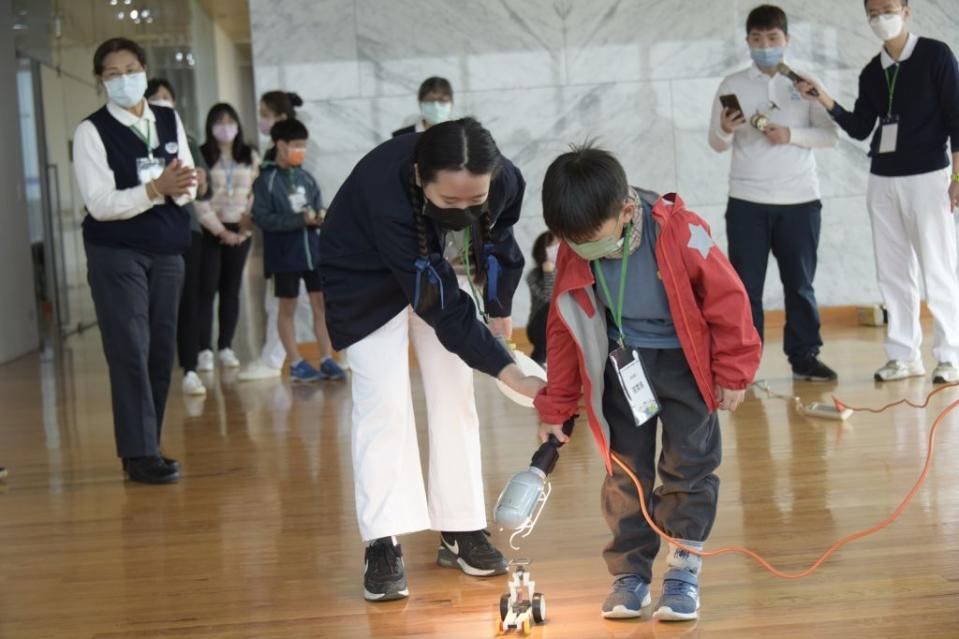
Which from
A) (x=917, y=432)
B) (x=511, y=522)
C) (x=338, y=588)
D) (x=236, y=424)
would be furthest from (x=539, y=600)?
(x=236, y=424)

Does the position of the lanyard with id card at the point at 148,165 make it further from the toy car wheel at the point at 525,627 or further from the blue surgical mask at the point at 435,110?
the toy car wheel at the point at 525,627

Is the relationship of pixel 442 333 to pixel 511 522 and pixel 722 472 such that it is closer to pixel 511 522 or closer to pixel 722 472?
pixel 511 522

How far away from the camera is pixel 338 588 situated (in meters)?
3.11

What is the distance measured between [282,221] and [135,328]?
2.25 metres

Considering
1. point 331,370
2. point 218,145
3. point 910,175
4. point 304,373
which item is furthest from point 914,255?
point 218,145

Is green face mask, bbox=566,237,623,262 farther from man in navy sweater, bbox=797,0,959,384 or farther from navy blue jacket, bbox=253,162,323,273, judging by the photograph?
navy blue jacket, bbox=253,162,323,273

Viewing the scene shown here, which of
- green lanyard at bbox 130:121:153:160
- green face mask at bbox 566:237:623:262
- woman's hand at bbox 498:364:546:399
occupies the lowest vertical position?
woman's hand at bbox 498:364:546:399

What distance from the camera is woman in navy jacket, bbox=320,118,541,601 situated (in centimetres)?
277

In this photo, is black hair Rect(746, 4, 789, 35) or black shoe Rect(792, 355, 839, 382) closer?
black hair Rect(746, 4, 789, 35)

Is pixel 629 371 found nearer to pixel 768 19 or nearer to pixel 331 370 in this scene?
pixel 768 19

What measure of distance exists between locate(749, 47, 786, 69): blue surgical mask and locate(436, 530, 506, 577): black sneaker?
10.6 feet

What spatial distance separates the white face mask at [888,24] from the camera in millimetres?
5328

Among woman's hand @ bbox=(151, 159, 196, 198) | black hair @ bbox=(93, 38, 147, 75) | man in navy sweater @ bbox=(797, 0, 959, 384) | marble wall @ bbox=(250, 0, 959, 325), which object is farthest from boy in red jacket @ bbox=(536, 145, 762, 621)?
marble wall @ bbox=(250, 0, 959, 325)

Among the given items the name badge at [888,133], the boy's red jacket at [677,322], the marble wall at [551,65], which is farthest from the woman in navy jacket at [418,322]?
the marble wall at [551,65]
